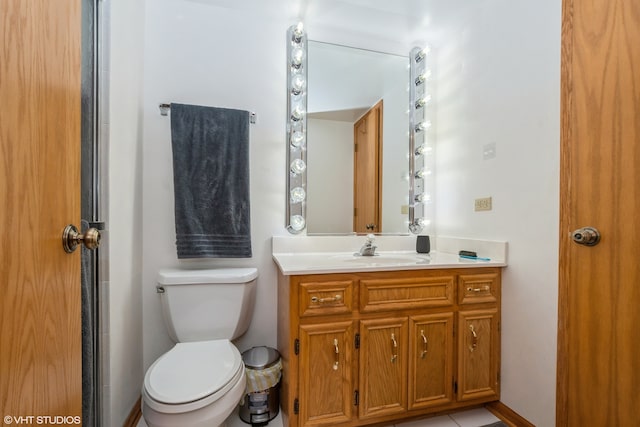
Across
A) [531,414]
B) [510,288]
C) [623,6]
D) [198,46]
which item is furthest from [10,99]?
[531,414]

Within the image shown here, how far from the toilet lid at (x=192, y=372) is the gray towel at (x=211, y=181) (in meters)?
0.47

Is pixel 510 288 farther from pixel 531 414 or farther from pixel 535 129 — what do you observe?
pixel 535 129

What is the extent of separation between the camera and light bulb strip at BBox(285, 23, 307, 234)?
5.66ft

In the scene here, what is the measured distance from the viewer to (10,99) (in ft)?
1.54

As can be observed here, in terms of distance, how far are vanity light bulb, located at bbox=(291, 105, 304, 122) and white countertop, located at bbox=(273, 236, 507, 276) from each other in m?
0.75

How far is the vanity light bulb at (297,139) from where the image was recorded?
1733mm

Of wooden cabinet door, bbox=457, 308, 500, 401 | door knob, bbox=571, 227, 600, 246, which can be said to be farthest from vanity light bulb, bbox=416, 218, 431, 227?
door knob, bbox=571, 227, 600, 246

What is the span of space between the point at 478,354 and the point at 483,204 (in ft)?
2.68

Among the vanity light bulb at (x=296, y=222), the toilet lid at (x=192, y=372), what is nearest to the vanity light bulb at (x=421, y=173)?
the vanity light bulb at (x=296, y=222)

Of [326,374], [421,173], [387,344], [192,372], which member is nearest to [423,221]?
[421,173]

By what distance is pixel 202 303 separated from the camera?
1409 mm

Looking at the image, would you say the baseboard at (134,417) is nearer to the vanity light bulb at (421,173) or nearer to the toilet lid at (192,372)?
the toilet lid at (192,372)

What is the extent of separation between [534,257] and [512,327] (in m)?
0.40

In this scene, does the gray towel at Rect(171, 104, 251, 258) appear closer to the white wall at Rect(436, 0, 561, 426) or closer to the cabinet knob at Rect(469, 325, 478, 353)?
the cabinet knob at Rect(469, 325, 478, 353)
